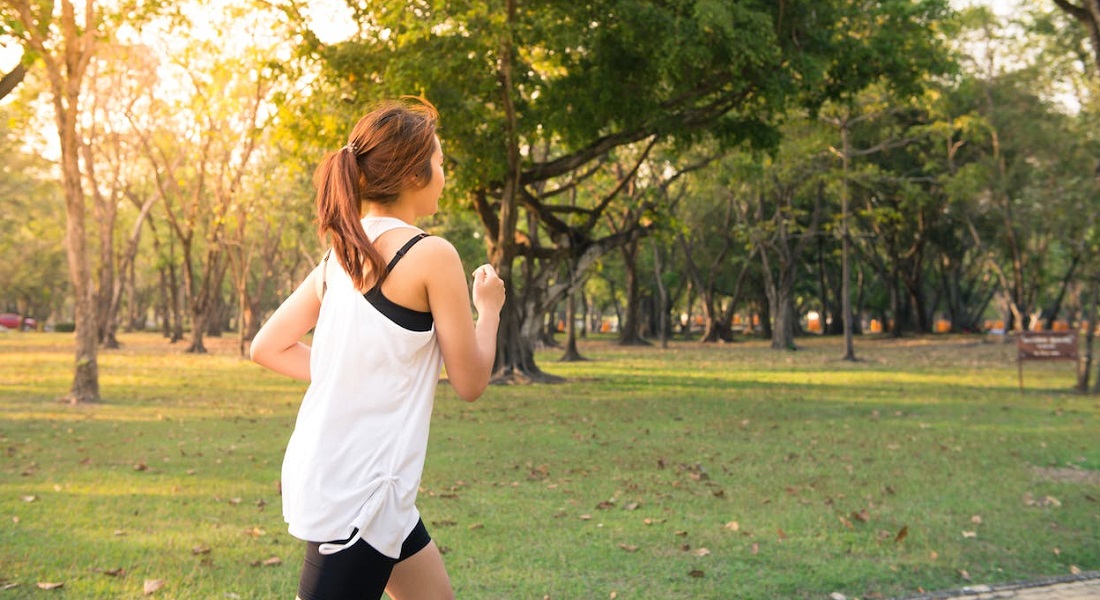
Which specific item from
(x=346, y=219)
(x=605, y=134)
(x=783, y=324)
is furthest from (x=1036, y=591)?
(x=783, y=324)

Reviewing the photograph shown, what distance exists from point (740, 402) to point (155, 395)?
36.2 ft

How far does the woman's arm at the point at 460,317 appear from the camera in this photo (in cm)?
244

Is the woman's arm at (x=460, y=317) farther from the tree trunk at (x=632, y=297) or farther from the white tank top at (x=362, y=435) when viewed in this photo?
the tree trunk at (x=632, y=297)

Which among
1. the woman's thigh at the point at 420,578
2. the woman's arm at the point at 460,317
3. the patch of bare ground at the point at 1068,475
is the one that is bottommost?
the patch of bare ground at the point at 1068,475

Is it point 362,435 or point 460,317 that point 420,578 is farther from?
point 460,317

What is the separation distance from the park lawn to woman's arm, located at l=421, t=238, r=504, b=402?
3604mm

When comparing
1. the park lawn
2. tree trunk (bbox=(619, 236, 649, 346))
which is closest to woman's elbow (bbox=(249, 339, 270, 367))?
the park lawn

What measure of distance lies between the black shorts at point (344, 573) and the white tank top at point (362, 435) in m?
0.03

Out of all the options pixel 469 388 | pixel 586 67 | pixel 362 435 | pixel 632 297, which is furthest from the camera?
pixel 632 297

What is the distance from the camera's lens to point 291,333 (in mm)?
2820

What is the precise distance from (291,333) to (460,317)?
0.61 meters

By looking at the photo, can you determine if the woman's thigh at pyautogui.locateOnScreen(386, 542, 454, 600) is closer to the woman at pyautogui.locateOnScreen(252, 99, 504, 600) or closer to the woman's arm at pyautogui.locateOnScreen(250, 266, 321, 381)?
the woman at pyautogui.locateOnScreen(252, 99, 504, 600)

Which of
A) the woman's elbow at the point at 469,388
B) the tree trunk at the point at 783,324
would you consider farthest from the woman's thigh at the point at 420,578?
the tree trunk at the point at 783,324

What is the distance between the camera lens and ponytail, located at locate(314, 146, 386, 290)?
2.45m
